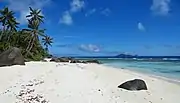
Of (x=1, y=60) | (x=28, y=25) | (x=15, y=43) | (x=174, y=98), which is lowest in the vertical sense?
(x=174, y=98)

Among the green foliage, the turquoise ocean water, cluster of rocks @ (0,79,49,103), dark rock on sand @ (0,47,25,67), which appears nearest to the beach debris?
cluster of rocks @ (0,79,49,103)

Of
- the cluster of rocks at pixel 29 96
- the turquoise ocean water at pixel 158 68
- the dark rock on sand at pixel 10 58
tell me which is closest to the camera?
the cluster of rocks at pixel 29 96

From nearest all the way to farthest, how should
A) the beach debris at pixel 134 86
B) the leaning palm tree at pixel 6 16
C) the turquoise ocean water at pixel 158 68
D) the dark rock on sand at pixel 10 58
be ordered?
the beach debris at pixel 134 86 → the dark rock on sand at pixel 10 58 → the turquoise ocean water at pixel 158 68 → the leaning palm tree at pixel 6 16

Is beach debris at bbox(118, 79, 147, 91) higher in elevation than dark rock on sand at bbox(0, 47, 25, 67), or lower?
lower

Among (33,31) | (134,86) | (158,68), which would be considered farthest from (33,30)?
(134,86)

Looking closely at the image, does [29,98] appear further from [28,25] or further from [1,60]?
[28,25]

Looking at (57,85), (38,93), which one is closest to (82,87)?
(57,85)

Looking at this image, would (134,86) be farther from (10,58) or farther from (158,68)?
(158,68)

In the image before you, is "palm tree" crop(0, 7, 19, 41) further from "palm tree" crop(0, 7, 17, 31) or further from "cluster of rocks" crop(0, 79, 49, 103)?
"cluster of rocks" crop(0, 79, 49, 103)

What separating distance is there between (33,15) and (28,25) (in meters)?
3.65

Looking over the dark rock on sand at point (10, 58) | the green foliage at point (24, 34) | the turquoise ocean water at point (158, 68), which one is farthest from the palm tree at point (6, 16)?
the dark rock on sand at point (10, 58)

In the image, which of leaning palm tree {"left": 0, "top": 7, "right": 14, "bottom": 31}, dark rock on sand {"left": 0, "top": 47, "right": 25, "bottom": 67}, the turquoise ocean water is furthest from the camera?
leaning palm tree {"left": 0, "top": 7, "right": 14, "bottom": 31}

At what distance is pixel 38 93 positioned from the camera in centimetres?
1146

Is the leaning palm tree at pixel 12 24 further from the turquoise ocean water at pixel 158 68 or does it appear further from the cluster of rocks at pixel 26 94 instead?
the cluster of rocks at pixel 26 94
